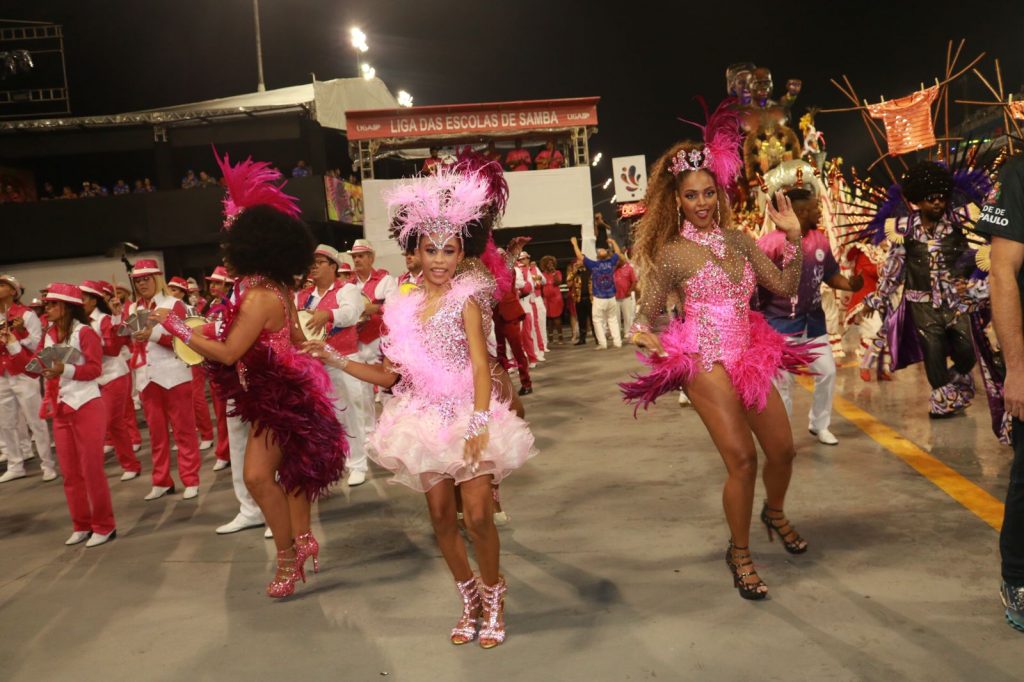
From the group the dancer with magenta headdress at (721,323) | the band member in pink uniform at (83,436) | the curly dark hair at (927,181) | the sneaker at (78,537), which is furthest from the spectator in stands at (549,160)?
the dancer with magenta headdress at (721,323)

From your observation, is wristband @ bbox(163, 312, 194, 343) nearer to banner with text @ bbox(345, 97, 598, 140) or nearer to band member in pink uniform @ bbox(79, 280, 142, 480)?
band member in pink uniform @ bbox(79, 280, 142, 480)

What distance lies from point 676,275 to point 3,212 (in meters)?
23.2

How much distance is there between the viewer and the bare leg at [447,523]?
3.57 metres

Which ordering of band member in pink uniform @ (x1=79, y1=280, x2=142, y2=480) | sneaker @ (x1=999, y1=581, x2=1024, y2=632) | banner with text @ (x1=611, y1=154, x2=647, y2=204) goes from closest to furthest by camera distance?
sneaker @ (x1=999, y1=581, x2=1024, y2=632) < band member in pink uniform @ (x1=79, y1=280, x2=142, y2=480) < banner with text @ (x1=611, y1=154, x2=647, y2=204)

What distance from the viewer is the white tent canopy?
22781 mm

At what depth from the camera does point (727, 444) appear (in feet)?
12.5

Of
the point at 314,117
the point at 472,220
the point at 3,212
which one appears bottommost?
the point at 472,220

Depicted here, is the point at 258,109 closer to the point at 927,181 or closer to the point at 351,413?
the point at 351,413

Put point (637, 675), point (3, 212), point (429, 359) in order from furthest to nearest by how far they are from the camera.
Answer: point (3, 212) → point (429, 359) → point (637, 675)

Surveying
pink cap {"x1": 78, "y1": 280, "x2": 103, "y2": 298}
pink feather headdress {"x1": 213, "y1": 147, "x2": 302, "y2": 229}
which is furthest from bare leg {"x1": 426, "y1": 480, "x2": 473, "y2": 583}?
pink cap {"x1": 78, "y1": 280, "x2": 103, "y2": 298}

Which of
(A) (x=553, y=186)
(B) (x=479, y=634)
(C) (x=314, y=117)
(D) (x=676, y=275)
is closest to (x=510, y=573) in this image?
(B) (x=479, y=634)

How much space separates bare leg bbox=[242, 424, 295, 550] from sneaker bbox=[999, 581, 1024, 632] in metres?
3.37

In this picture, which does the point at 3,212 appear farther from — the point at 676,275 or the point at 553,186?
the point at 676,275

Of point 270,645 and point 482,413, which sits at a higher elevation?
point 482,413
